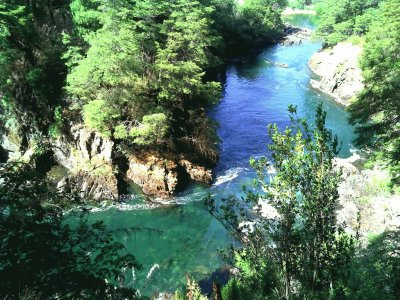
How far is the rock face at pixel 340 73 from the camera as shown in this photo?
41938mm

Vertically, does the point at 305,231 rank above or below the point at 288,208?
below

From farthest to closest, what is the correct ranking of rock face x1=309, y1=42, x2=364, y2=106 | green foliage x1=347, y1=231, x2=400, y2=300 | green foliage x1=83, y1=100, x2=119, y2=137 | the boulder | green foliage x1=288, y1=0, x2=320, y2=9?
green foliage x1=288, y1=0, x2=320, y2=9, rock face x1=309, y1=42, x2=364, y2=106, the boulder, green foliage x1=83, y1=100, x2=119, y2=137, green foliage x1=347, y1=231, x2=400, y2=300

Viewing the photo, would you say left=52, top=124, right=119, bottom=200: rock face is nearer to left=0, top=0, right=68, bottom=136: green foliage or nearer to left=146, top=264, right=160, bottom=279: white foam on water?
left=0, top=0, right=68, bottom=136: green foliage

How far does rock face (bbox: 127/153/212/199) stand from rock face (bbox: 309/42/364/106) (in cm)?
2303

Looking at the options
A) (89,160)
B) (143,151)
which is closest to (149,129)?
(143,151)

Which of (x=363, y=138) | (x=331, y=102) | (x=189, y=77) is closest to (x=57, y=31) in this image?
(x=189, y=77)

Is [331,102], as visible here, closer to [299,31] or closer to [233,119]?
[233,119]

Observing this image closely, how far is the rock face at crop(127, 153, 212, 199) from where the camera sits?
76.0 feet

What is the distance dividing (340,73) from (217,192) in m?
29.3

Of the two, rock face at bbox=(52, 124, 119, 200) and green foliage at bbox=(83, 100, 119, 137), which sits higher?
green foliage at bbox=(83, 100, 119, 137)

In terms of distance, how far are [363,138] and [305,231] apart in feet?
29.7

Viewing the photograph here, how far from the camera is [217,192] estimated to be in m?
23.7

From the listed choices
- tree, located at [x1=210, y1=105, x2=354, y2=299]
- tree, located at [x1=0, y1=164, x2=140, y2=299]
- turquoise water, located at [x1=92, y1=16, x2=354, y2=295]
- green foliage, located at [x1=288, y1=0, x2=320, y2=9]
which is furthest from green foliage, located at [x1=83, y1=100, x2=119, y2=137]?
green foliage, located at [x1=288, y1=0, x2=320, y2=9]

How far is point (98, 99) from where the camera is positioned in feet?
77.6
